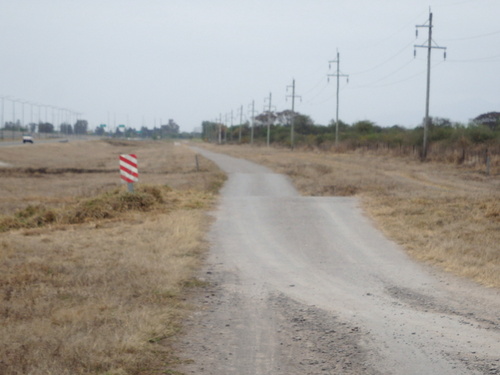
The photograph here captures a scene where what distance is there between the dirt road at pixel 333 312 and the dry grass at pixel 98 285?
0.43 meters

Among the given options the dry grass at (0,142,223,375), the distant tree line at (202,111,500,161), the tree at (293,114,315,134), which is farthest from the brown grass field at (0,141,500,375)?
the tree at (293,114,315,134)

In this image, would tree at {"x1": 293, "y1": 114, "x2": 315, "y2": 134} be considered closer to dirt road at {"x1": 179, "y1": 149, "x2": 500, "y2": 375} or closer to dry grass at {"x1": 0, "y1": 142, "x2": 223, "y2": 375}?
dry grass at {"x1": 0, "y1": 142, "x2": 223, "y2": 375}

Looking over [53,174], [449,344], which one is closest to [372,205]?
[449,344]

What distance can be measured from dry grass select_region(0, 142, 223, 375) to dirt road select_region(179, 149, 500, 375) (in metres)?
0.43

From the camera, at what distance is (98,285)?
832cm

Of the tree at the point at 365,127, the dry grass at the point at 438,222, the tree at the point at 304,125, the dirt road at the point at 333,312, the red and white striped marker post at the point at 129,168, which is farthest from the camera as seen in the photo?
the tree at the point at 304,125

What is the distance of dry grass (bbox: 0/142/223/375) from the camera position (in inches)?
220

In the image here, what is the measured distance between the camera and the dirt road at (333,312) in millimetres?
5703

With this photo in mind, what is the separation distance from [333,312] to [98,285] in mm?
3111

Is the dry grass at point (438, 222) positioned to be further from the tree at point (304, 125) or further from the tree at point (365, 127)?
the tree at point (304, 125)

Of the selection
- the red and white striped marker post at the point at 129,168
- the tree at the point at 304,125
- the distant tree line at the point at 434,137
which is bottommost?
the red and white striped marker post at the point at 129,168

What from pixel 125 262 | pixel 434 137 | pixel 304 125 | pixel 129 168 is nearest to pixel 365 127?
pixel 434 137

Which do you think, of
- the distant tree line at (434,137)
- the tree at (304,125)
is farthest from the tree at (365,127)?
the tree at (304,125)

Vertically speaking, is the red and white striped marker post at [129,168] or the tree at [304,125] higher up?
the tree at [304,125]
